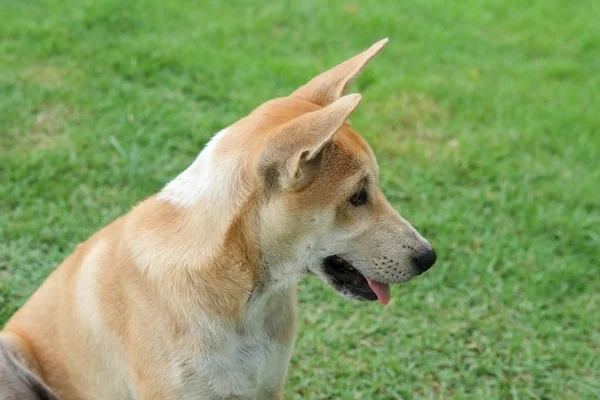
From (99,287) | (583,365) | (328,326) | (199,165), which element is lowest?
(583,365)

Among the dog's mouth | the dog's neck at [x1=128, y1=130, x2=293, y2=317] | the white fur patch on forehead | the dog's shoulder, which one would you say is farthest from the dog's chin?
the dog's shoulder

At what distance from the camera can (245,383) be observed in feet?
10.1

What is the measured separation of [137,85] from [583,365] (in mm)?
4288

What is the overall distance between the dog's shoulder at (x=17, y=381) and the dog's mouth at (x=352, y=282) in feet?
4.98

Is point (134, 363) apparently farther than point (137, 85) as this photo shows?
No

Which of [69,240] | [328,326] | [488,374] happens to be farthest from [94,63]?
[488,374]

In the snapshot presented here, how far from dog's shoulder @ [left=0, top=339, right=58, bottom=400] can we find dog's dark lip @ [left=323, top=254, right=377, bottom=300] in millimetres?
1519

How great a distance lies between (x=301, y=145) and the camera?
257 centimetres

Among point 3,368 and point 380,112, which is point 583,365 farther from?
point 3,368

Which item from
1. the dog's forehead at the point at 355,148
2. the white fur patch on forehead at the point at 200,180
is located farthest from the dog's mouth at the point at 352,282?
the white fur patch on forehead at the point at 200,180

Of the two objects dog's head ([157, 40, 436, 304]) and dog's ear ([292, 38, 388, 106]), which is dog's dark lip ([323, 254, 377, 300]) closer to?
dog's head ([157, 40, 436, 304])

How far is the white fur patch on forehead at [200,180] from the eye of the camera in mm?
2885

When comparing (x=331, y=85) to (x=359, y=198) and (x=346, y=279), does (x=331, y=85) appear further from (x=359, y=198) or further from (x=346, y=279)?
(x=346, y=279)

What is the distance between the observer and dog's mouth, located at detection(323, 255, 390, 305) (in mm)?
3072
